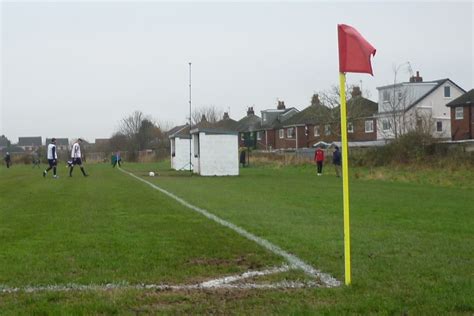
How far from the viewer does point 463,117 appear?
58.7 metres

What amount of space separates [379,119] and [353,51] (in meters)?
62.3

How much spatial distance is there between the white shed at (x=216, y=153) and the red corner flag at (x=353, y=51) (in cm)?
2872

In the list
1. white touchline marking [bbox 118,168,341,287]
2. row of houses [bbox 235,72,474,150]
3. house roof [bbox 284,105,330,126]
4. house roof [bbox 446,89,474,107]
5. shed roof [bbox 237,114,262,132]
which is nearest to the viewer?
white touchline marking [bbox 118,168,341,287]

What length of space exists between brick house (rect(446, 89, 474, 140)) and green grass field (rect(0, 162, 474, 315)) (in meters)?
45.4

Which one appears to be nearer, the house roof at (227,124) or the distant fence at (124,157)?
the distant fence at (124,157)

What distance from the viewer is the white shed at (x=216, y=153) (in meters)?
35.1

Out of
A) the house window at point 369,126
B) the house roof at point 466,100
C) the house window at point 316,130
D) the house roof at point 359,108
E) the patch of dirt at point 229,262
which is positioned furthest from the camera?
the house window at point 316,130

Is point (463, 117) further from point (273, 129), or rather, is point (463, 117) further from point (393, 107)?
point (273, 129)

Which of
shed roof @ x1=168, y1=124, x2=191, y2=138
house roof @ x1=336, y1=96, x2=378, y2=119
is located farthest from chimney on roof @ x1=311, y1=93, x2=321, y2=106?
shed roof @ x1=168, y1=124, x2=191, y2=138

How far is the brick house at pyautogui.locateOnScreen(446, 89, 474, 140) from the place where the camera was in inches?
2258

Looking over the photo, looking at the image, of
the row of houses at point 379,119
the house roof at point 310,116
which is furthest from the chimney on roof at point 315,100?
the house roof at point 310,116

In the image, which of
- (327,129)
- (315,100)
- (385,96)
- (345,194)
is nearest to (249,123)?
(315,100)

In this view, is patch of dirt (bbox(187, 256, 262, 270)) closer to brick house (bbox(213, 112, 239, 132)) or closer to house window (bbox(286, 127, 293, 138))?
house window (bbox(286, 127, 293, 138))

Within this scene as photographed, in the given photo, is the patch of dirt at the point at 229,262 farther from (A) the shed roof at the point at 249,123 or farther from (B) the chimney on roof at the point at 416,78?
(A) the shed roof at the point at 249,123
